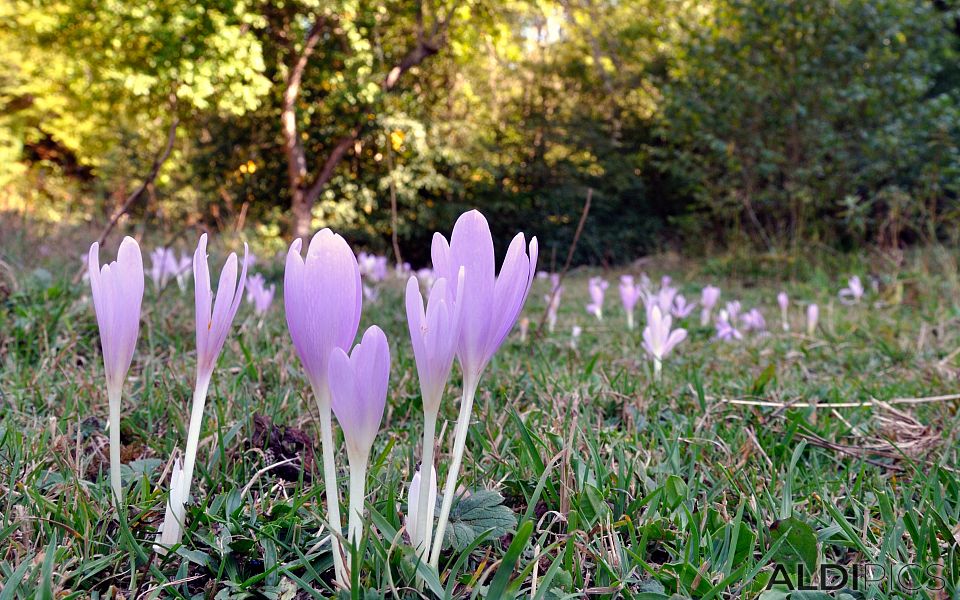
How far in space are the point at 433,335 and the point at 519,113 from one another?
A: 13957 mm

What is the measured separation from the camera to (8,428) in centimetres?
108

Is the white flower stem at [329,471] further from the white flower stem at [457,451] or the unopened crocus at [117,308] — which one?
the unopened crocus at [117,308]

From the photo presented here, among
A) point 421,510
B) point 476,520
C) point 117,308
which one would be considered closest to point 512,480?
point 476,520

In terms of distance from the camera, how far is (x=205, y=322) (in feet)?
2.41

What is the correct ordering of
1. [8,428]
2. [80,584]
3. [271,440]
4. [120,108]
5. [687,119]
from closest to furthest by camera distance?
[80,584]
[8,428]
[271,440]
[687,119]
[120,108]

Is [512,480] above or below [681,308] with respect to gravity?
above

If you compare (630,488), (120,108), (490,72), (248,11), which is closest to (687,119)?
(490,72)

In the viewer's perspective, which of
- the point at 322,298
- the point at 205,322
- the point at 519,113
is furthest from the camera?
the point at 519,113

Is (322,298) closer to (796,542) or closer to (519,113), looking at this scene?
(796,542)

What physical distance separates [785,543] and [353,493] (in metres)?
0.61

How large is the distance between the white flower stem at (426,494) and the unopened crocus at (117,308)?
37 centimetres

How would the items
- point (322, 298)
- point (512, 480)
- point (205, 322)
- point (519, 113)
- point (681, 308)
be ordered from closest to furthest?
point (322, 298) < point (205, 322) < point (512, 480) < point (681, 308) < point (519, 113)

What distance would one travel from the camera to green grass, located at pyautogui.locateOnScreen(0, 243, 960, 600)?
79cm

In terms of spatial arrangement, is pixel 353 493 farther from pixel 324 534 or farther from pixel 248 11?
pixel 248 11
